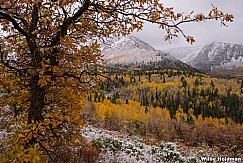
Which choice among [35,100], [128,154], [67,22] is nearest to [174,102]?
[128,154]

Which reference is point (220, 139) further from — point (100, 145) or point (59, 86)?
point (59, 86)

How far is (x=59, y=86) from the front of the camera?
500 centimetres

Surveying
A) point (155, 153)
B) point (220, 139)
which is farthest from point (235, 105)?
point (155, 153)

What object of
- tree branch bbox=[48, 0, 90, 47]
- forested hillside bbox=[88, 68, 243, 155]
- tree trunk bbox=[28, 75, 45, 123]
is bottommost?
forested hillside bbox=[88, 68, 243, 155]

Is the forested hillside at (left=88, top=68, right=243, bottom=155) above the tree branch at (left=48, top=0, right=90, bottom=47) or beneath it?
beneath

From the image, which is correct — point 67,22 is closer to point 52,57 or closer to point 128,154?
point 52,57

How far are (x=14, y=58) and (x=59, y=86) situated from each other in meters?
1.10

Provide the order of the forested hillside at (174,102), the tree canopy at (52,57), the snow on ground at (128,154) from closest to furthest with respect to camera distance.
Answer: the tree canopy at (52,57), the snow on ground at (128,154), the forested hillside at (174,102)

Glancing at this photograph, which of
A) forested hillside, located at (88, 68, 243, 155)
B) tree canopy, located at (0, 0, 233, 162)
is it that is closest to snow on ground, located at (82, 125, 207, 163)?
tree canopy, located at (0, 0, 233, 162)

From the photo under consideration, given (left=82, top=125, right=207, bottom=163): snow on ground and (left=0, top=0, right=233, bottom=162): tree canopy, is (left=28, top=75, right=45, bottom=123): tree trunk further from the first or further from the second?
(left=82, top=125, right=207, bottom=163): snow on ground

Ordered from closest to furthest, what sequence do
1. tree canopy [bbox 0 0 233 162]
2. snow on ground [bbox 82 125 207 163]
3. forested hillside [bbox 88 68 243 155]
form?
tree canopy [bbox 0 0 233 162] → snow on ground [bbox 82 125 207 163] → forested hillside [bbox 88 68 243 155]

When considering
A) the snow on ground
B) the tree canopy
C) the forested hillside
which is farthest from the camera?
the forested hillside

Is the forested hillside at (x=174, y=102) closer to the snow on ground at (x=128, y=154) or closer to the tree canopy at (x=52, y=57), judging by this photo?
the snow on ground at (x=128, y=154)

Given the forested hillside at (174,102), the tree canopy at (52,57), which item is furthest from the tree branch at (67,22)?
the forested hillside at (174,102)
